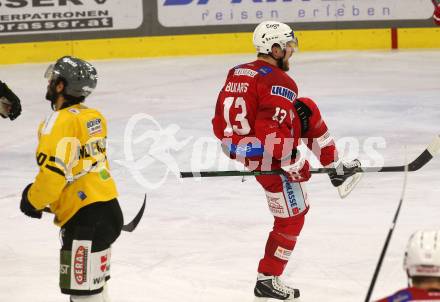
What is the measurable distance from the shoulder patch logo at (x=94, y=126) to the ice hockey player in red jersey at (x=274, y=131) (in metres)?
0.82

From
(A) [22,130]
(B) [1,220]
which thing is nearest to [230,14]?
(A) [22,130]

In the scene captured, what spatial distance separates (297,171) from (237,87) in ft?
1.50

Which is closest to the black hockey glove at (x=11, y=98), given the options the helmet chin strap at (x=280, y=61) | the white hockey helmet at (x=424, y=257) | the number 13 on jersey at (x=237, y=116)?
the number 13 on jersey at (x=237, y=116)

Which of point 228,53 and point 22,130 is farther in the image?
point 228,53

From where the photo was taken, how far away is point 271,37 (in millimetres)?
4633

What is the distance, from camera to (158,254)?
5516mm

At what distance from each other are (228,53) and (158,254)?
687 centimetres

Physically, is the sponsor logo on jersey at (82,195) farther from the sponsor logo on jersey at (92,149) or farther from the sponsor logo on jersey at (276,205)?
the sponsor logo on jersey at (276,205)

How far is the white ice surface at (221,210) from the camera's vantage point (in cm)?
507

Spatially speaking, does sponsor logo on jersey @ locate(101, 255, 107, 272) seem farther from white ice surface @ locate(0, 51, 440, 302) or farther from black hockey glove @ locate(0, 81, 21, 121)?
black hockey glove @ locate(0, 81, 21, 121)

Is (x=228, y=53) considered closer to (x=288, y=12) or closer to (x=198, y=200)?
(x=288, y=12)

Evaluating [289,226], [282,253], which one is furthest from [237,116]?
[282,253]

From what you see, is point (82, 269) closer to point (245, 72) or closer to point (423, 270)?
point (245, 72)

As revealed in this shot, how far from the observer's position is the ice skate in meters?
4.72
